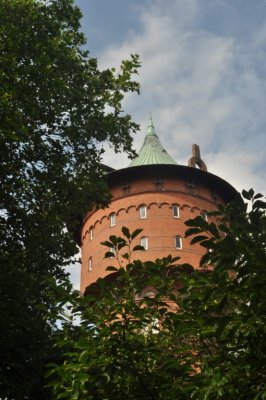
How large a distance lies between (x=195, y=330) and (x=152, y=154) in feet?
80.4

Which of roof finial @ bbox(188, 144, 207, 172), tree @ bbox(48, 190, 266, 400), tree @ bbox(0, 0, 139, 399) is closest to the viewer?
tree @ bbox(48, 190, 266, 400)

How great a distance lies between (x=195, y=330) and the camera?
159 inches

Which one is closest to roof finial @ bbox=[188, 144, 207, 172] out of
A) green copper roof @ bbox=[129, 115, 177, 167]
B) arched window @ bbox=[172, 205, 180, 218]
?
green copper roof @ bbox=[129, 115, 177, 167]

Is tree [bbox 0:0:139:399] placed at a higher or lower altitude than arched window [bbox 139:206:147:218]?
lower

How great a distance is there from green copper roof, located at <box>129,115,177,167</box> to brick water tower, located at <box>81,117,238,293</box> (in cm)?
6

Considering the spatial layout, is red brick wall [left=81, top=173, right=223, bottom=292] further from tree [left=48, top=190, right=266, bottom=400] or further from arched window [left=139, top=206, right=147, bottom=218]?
tree [left=48, top=190, right=266, bottom=400]

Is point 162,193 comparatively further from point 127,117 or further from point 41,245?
point 41,245

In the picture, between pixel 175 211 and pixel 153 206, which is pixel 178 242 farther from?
pixel 153 206

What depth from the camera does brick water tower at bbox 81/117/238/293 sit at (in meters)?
23.9

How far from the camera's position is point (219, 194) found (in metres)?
26.9

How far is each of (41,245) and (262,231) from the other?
787cm

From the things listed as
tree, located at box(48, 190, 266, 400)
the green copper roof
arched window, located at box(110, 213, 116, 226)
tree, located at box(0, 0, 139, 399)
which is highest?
the green copper roof

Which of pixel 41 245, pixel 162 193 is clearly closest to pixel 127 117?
pixel 41 245

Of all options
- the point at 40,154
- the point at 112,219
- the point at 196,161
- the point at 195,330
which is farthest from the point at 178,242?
the point at 195,330
